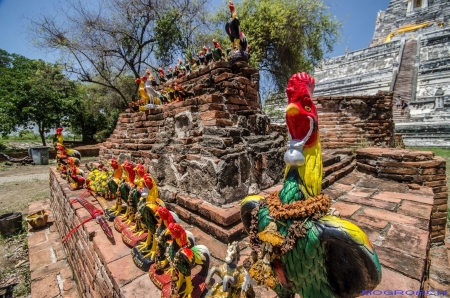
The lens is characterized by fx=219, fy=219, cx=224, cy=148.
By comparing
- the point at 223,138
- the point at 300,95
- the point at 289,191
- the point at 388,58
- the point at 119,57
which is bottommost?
the point at 289,191

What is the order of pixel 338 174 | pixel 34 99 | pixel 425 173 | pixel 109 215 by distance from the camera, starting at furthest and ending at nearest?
pixel 34 99
pixel 338 174
pixel 425 173
pixel 109 215

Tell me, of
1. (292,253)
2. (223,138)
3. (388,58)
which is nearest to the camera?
(292,253)

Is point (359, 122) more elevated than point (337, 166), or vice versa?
point (359, 122)

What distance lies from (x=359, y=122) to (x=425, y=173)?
263cm

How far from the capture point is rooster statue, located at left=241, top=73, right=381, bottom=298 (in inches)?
35.0

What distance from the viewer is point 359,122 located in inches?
208

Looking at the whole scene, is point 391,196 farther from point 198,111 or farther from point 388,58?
point 388,58

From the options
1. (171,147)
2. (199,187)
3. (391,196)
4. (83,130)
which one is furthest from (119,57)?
(391,196)

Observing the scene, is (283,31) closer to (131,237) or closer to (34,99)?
(131,237)

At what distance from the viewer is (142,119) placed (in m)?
3.67

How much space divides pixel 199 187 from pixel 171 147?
72cm

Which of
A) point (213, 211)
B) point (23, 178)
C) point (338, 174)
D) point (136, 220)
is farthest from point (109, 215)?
point (23, 178)

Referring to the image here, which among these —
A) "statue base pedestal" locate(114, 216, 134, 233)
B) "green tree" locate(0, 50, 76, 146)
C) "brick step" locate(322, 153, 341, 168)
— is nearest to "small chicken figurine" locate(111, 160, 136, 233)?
"statue base pedestal" locate(114, 216, 134, 233)

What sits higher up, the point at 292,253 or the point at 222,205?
the point at 292,253
